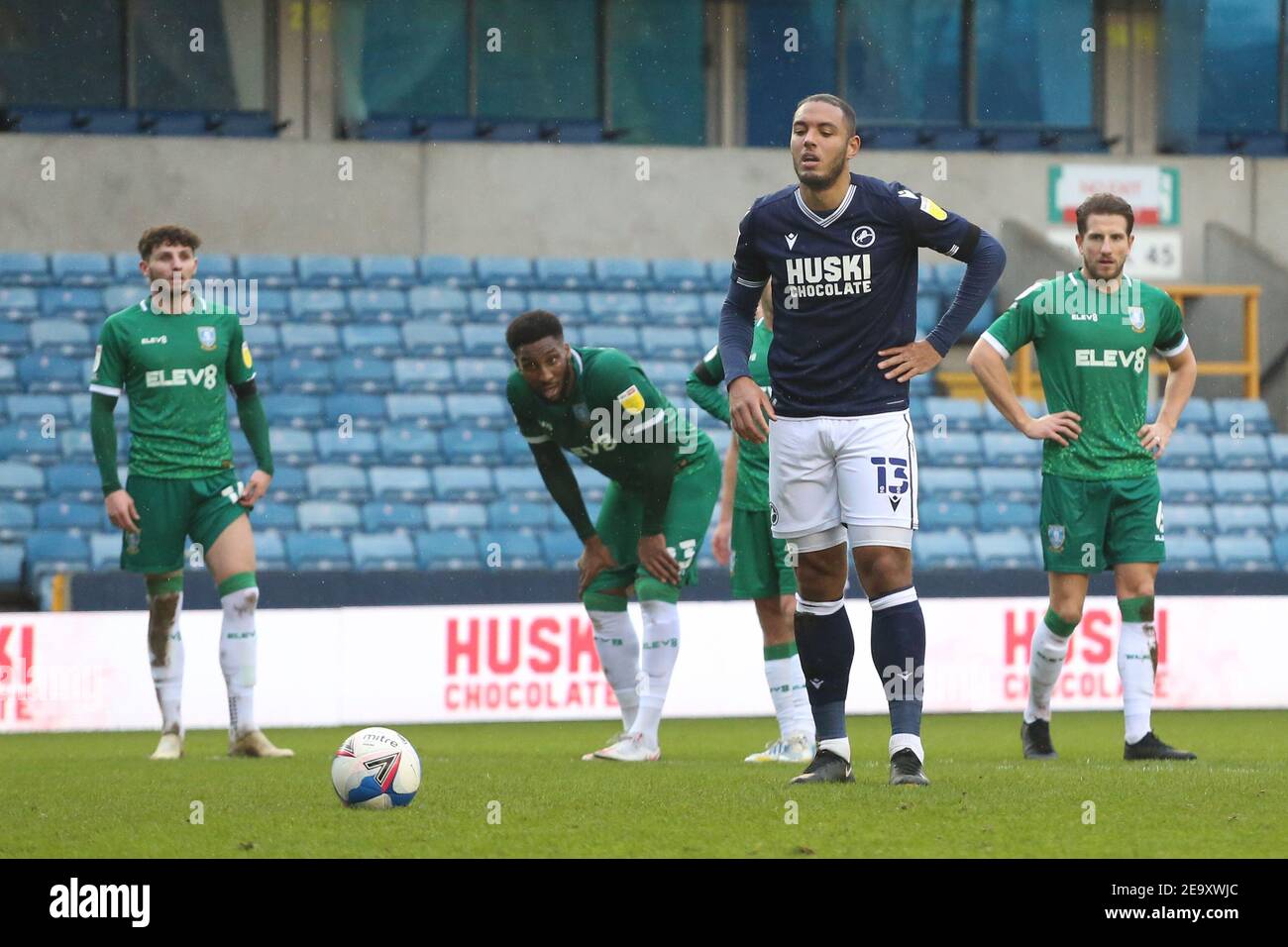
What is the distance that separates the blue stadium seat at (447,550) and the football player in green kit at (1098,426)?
7217mm

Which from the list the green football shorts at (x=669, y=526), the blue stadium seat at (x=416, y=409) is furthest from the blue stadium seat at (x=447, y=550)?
the green football shorts at (x=669, y=526)

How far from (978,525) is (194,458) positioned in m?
8.80

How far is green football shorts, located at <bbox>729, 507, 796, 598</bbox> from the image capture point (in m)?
8.12

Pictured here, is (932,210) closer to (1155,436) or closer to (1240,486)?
(1155,436)

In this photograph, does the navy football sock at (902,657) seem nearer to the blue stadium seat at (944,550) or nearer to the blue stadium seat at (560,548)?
the blue stadium seat at (560,548)

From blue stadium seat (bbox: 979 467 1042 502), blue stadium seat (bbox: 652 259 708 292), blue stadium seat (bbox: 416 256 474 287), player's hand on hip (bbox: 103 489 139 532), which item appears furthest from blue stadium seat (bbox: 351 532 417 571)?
player's hand on hip (bbox: 103 489 139 532)

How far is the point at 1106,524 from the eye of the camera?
7715mm

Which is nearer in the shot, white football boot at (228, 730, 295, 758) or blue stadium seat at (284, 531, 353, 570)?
white football boot at (228, 730, 295, 758)

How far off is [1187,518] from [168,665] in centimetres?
1035

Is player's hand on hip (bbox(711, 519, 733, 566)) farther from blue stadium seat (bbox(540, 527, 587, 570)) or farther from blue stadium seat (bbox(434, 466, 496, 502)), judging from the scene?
blue stadium seat (bbox(434, 466, 496, 502))

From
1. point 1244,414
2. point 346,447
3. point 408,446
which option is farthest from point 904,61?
point 346,447

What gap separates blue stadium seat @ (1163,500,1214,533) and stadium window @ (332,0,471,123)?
25.3 ft

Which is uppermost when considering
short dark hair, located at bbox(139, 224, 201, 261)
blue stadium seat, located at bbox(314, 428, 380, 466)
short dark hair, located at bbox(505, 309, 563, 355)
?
short dark hair, located at bbox(139, 224, 201, 261)

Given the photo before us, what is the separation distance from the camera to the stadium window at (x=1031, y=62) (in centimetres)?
2011
